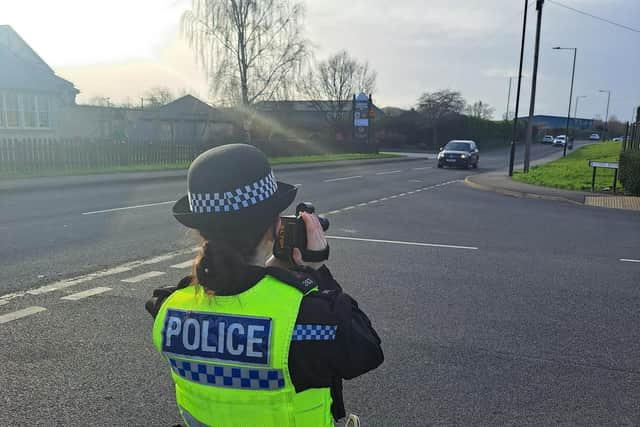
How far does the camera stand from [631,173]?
1574 cm

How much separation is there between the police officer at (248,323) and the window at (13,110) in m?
31.3

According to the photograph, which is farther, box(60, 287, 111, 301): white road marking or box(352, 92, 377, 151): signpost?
box(352, 92, 377, 151): signpost

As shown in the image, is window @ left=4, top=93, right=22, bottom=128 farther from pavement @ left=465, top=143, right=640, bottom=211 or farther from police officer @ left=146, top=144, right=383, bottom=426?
police officer @ left=146, top=144, right=383, bottom=426

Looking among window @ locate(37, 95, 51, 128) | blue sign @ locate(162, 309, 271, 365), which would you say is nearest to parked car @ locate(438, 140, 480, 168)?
window @ locate(37, 95, 51, 128)

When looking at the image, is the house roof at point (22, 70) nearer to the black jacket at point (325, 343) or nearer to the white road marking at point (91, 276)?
the white road marking at point (91, 276)

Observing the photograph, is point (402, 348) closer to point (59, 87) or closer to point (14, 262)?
point (14, 262)

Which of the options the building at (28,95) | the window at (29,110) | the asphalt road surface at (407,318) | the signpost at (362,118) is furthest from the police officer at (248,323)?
the signpost at (362,118)

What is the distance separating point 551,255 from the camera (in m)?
7.57

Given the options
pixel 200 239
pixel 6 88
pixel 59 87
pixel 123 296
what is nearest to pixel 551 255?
pixel 123 296

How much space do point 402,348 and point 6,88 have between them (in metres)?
29.9

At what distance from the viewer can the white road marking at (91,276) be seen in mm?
5109

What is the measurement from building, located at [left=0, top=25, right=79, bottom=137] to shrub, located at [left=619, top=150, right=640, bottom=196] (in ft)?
91.3

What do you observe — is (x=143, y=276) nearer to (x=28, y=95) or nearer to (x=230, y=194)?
(x=230, y=194)

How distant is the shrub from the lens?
15461 millimetres
